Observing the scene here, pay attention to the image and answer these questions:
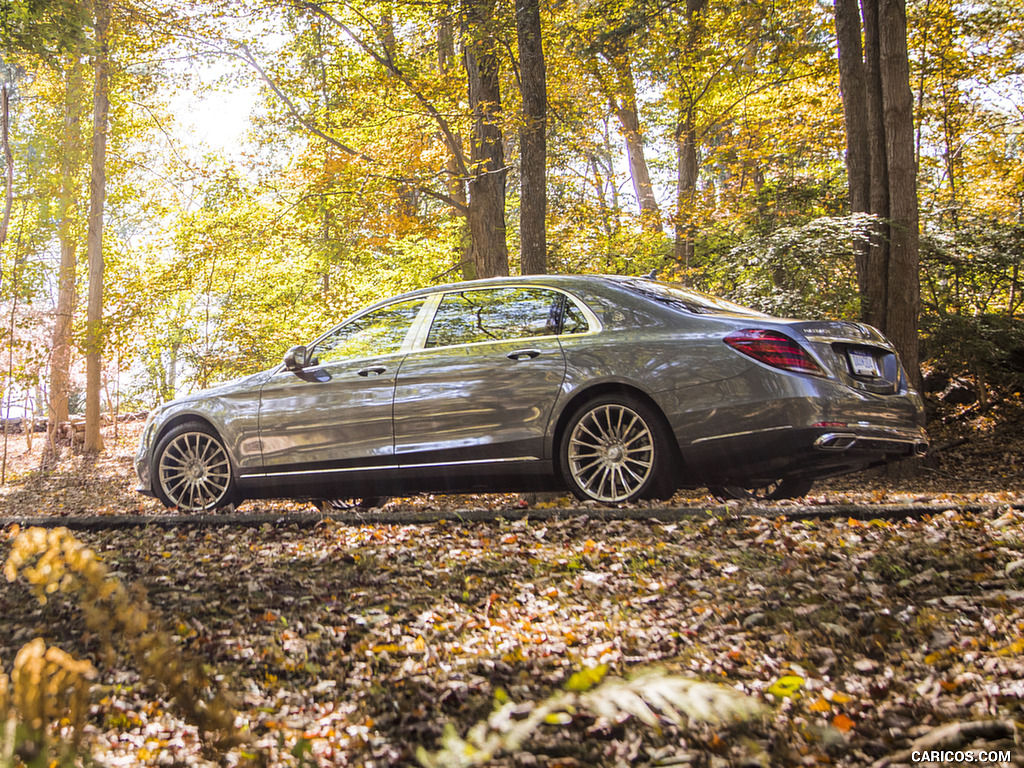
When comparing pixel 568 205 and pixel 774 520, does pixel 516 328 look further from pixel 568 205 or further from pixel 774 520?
pixel 568 205

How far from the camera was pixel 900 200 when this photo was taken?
Result: 1043 cm

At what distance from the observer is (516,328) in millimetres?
5922

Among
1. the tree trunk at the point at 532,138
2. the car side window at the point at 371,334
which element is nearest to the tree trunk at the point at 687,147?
the tree trunk at the point at 532,138

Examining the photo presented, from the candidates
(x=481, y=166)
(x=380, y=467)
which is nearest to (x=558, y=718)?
(x=380, y=467)

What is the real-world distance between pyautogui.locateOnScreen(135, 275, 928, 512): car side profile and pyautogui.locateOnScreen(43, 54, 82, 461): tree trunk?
14.6 metres

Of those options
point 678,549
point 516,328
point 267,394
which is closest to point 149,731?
point 678,549

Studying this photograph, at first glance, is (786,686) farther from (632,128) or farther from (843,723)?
(632,128)

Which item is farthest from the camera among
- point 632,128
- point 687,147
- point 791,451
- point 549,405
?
point 632,128

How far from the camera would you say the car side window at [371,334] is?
20.8 ft

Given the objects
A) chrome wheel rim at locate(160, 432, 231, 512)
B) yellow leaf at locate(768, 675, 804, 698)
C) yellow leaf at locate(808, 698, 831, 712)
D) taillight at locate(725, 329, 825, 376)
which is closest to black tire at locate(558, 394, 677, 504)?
taillight at locate(725, 329, 825, 376)

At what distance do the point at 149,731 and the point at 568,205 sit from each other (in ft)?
51.2

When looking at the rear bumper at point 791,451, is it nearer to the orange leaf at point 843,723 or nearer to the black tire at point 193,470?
the orange leaf at point 843,723

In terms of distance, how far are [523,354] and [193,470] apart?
10.1 ft

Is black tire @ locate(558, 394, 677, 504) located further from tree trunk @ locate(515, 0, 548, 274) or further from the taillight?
tree trunk @ locate(515, 0, 548, 274)
